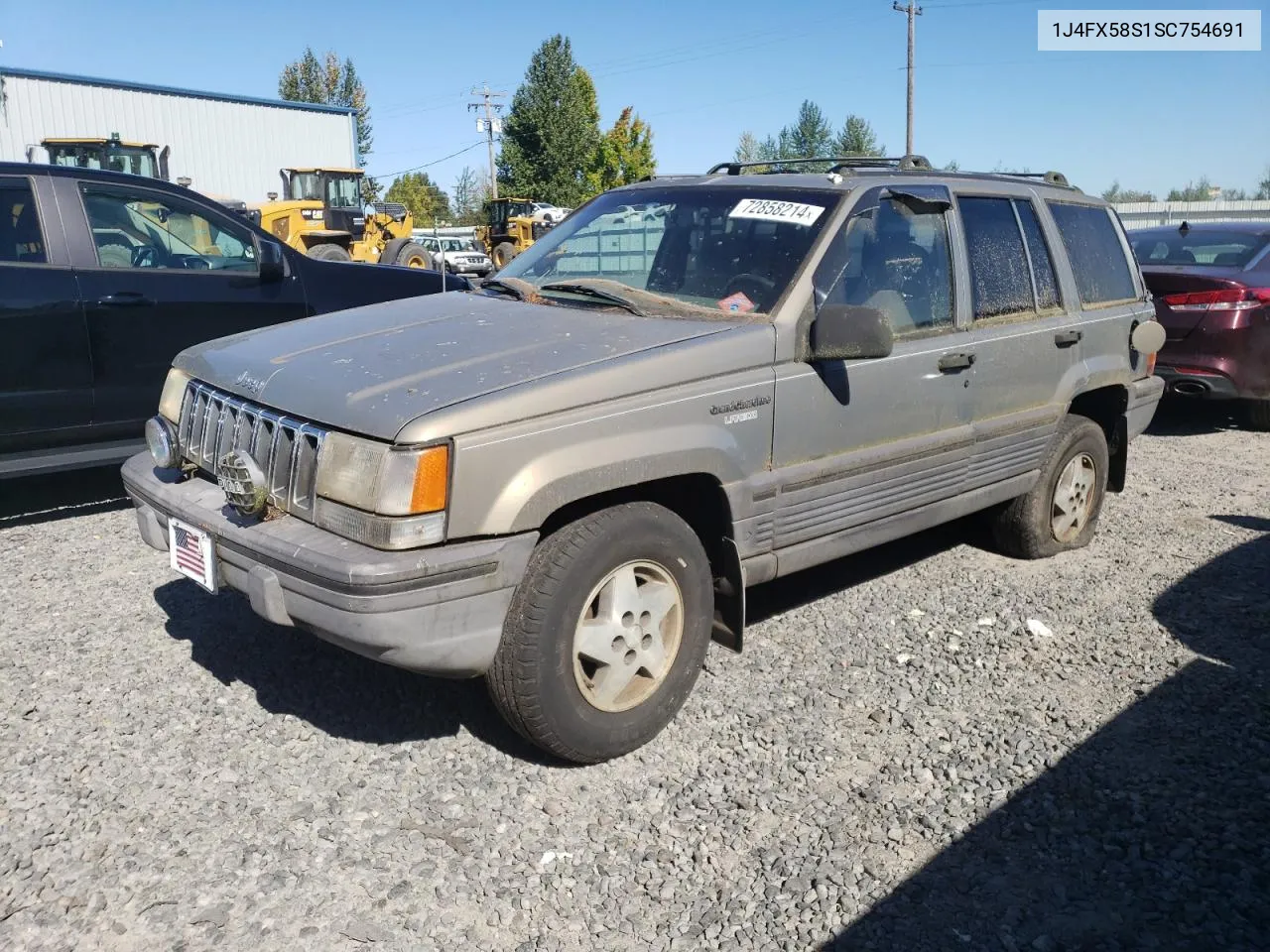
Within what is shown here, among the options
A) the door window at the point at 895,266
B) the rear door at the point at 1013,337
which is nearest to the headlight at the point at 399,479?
the door window at the point at 895,266

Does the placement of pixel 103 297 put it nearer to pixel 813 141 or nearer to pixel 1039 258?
pixel 1039 258

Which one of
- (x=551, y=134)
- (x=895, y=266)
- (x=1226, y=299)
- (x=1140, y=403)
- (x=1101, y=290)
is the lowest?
(x=1140, y=403)

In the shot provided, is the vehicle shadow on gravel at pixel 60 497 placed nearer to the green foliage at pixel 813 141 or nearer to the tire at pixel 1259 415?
the tire at pixel 1259 415

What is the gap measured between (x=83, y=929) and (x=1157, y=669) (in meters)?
3.67

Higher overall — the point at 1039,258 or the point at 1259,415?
the point at 1039,258

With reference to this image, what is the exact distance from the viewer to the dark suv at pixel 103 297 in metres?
5.48

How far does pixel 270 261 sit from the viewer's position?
6242 millimetres

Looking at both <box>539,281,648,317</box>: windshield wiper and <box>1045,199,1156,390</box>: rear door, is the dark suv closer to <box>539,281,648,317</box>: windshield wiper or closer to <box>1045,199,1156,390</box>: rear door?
<box>539,281,648,317</box>: windshield wiper

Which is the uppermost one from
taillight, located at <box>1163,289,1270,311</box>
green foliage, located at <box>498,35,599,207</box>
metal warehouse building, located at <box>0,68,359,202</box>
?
green foliage, located at <box>498,35,599,207</box>

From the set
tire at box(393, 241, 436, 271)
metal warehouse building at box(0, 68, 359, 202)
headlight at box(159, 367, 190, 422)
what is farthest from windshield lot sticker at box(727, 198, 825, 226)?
metal warehouse building at box(0, 68, 359, 202)

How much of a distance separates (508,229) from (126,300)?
27831 mm

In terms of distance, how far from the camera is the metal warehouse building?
2820 cm

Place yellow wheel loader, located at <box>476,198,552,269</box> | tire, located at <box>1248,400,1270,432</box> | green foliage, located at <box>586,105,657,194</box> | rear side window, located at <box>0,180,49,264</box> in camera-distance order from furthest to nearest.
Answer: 1. green foliage, located at <box>586,105,657,194</box>
2. yellow wheel loader, located at <box>476,198,552,269</box>
3. tire, located at <box>1248,400,1270,432</box>
4. rear side window, located at <box>0,180,49,264</box>

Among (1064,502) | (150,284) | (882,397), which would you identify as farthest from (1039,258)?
A: (150,284)
